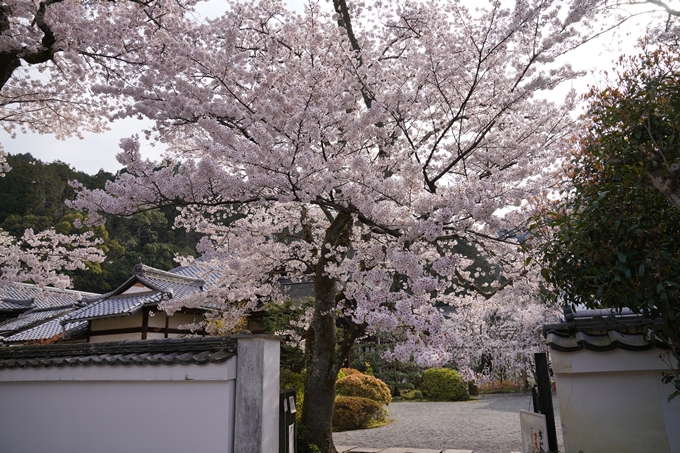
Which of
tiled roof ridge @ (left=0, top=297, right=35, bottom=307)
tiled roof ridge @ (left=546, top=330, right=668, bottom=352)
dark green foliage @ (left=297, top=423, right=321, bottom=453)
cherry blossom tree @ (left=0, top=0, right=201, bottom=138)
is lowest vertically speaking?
dark green foliage @ (left=297, top=423, right=321, bottom=453)

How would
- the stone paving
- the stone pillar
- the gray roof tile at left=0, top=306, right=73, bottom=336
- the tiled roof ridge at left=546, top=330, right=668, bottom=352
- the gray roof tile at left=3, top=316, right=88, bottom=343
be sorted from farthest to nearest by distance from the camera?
the gray roof tile at left=0, top=306, right=73, bottom=336
the gray roof tile at left=3, top=316, right=88, bottom=343
the stone paving
the stone pillar
the tiled roof ridge at left=546, top=330, right=668, bottom=352

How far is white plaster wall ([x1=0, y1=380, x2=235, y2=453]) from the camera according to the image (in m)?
5.00

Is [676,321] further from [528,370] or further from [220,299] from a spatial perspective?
[528,370]

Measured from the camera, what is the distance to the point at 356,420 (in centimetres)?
1200

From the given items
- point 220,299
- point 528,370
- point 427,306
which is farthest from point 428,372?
point 427,306

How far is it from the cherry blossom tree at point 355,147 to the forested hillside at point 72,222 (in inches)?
835

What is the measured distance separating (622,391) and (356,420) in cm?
840

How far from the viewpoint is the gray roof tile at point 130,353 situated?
512 centimetres

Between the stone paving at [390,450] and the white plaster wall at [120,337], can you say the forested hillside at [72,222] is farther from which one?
the stone paving at [390,450]

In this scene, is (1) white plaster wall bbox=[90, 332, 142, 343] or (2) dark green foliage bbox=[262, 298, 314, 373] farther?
(1) white plaster wall bbox=[90, 332, 142, 343]

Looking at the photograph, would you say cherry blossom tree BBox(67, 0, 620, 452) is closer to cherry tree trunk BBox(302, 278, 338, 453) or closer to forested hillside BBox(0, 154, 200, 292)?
cherry tree trunk BBox(302, 278, 338, 453)

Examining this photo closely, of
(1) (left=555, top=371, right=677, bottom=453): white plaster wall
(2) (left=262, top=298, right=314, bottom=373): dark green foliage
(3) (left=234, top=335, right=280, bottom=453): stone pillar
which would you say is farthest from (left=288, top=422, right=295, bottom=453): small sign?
(2) (left=262, top=298, right=314, bottom=373): dark green foliage

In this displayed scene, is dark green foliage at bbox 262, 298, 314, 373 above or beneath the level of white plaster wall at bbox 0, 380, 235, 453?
above

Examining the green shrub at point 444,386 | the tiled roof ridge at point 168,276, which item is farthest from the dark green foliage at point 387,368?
the tiled roof ridge at point 168,276
